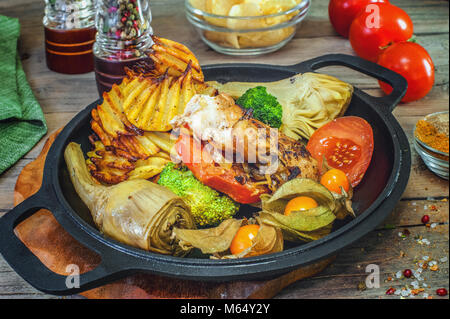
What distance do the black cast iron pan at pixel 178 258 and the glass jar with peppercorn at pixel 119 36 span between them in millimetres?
403

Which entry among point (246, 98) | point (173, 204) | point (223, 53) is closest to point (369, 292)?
point (173, 204)

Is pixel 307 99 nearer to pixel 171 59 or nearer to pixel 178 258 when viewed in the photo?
pixel 171 59

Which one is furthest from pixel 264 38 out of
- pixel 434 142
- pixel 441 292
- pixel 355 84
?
pixel 441 292

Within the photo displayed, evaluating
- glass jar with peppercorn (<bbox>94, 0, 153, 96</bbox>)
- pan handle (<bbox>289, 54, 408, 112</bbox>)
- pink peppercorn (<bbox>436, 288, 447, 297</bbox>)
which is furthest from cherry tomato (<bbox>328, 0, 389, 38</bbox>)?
pink peppercorn (<bbox>436, 288, 447, 297</bbox>)

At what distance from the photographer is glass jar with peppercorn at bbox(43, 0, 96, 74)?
2842 millimetres

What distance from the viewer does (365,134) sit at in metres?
2.02

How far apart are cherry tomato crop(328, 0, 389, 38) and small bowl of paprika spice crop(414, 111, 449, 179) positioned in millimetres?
1148

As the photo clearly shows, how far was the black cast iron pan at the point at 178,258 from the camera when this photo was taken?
146 centimetres

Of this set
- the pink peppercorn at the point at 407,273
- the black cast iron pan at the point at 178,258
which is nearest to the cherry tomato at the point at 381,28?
the black cast iron pan at the point at 178,258

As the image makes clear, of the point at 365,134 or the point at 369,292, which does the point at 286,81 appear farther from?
the point at 369,292

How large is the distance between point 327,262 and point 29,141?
167 centimetres

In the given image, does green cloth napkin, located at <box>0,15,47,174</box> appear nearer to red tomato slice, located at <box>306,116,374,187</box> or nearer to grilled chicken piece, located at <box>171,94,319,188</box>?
grilled chicken piece, located at <box>171,94,319,188</box>

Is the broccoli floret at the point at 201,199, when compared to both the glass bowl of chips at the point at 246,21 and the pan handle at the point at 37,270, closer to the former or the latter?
the pan handle at the point at 37,270
